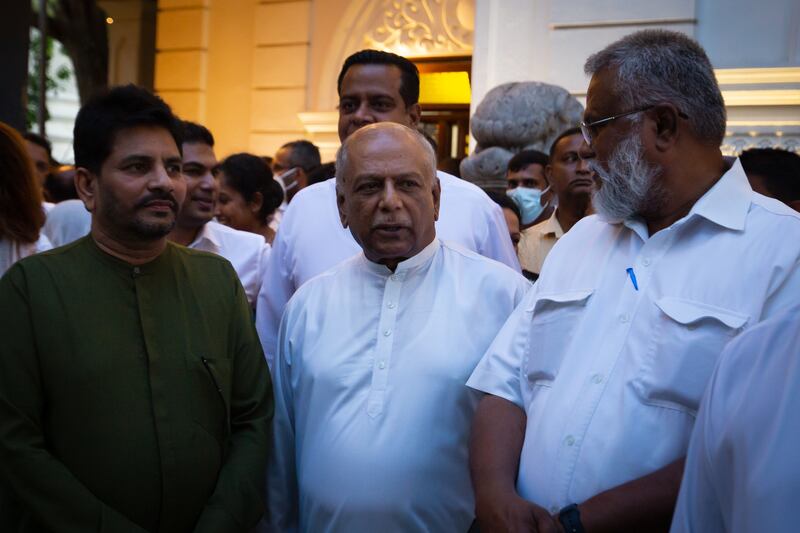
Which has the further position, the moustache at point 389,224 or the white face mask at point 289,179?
the white face mask at point 289,179

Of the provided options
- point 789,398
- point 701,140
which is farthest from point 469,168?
point 789,398

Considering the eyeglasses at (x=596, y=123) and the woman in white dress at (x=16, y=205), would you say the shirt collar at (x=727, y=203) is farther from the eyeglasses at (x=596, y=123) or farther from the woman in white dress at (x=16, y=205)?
the woman in white dress at (x=16, y=205)

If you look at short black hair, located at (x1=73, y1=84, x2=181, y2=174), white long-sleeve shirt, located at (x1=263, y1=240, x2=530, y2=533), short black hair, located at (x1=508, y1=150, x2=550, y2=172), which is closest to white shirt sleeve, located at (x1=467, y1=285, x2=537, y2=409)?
white long-sleeve shirt, located at (x1=263, y1=240, x2=530, y2=533)

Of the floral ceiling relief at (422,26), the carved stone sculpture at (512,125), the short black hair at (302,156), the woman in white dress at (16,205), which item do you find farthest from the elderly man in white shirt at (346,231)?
the floral ceiling relief at (422,26)

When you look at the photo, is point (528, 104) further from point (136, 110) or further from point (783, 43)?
point (136, 110)

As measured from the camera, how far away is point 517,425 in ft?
8.11

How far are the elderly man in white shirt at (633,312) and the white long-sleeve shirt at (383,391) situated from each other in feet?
0.65

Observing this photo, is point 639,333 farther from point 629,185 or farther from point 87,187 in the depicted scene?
point 87,187

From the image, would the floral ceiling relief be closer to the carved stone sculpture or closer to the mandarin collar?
the carved stone sculpture

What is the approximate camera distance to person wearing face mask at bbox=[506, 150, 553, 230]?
574 cm

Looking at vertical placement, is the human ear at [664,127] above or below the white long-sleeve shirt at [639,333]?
above

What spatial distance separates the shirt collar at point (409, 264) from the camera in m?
2.89

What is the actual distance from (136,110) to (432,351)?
1175 millimetres

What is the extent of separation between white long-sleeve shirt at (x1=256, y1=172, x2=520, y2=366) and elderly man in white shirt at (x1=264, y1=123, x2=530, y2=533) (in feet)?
1.47
